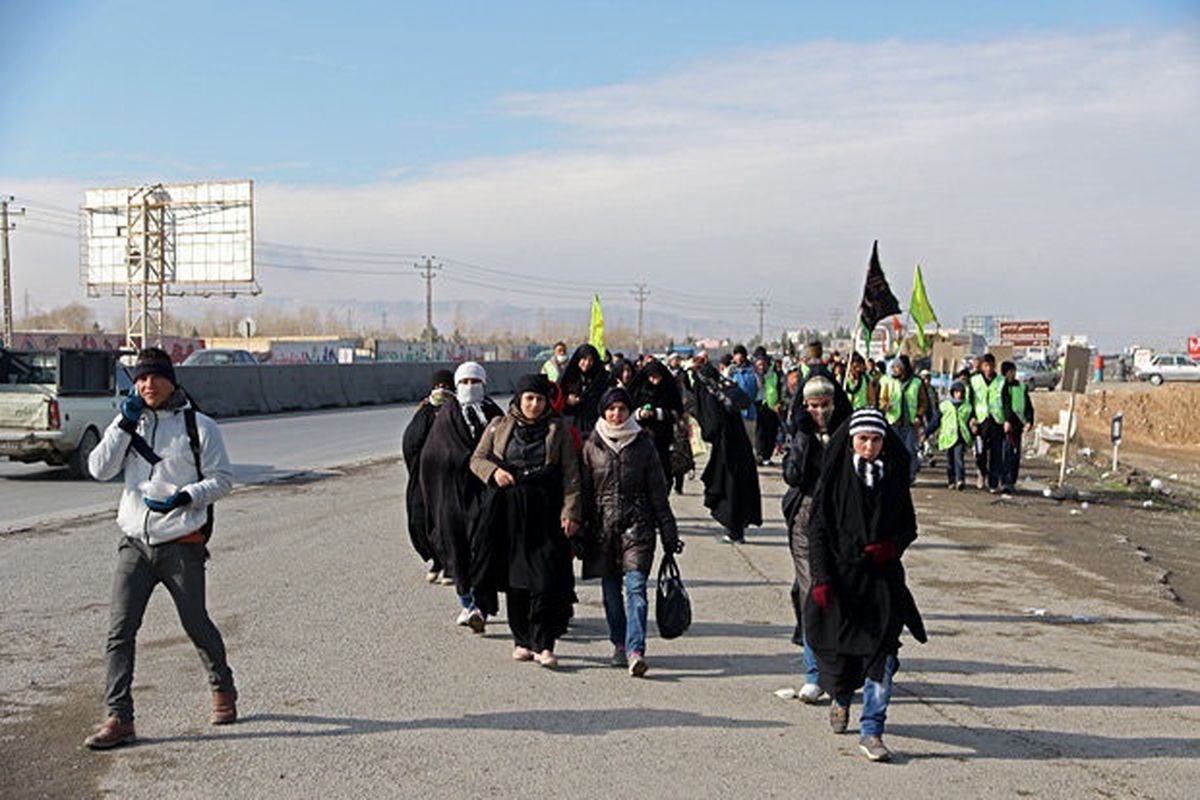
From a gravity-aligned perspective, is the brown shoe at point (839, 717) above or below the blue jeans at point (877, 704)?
below

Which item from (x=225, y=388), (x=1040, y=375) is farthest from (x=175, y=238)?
(x=1040, y=375)

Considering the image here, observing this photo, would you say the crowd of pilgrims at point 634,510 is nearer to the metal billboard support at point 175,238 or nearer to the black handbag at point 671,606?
the black handbag at point 671,606

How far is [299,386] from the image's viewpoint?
38562 mm

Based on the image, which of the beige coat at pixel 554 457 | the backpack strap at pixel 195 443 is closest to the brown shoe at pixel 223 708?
the backpack strap at pixel 195 443

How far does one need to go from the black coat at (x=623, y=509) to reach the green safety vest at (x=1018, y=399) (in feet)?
38.1

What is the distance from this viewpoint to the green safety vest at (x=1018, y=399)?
59.5 feet

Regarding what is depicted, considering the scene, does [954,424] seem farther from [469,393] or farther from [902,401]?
[469,393]

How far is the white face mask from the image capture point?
8766mm

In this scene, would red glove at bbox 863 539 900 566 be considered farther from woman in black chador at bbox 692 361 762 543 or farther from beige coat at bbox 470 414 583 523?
woman in black chador at bbox 692 361 762 543

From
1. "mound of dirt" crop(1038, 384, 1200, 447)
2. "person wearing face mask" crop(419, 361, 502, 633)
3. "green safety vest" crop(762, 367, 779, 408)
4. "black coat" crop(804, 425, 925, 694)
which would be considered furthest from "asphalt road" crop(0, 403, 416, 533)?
"mound of dirt" crop(1038, 384, 1200, 447)

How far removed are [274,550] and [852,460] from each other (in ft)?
24.0

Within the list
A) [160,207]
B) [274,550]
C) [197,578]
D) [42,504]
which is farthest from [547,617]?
[160,207]

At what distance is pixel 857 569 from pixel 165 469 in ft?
11.4

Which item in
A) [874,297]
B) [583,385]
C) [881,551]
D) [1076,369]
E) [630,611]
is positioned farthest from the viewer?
[1076,369]
